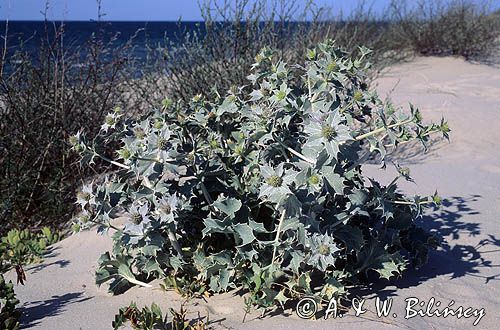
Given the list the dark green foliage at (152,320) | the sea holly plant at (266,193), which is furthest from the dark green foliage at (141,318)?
the sea holly plant at (266,193)

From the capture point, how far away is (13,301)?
275 centimetres

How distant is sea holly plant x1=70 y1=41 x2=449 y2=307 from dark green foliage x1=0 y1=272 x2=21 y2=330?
44cm

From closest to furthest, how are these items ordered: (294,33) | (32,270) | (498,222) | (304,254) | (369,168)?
(304,254) → (32,270) → (498,222) → (369,168) → (294,33)

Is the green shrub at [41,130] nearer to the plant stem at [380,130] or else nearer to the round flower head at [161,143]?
the round flower head at [161,143]

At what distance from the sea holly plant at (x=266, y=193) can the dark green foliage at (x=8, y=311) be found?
0.44 metres

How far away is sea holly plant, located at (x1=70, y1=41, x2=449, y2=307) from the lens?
2.41m

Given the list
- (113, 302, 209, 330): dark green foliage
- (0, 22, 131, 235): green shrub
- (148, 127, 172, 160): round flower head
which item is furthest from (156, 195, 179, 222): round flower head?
(0, 22, 131, 235): green shrub

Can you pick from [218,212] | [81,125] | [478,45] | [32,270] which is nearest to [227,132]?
[218,212]

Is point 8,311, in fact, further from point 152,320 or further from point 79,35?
point 79,35

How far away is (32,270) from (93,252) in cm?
37

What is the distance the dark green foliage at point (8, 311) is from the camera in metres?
2.59

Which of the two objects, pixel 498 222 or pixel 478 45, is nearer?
pixel 498 222

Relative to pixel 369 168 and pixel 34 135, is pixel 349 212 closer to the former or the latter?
pixel 369 168

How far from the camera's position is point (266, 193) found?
2.28m
